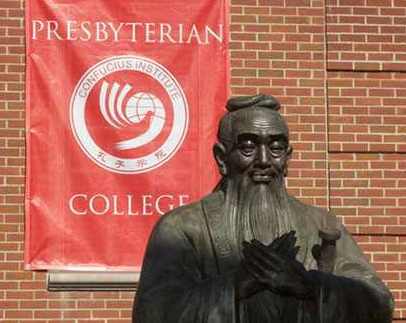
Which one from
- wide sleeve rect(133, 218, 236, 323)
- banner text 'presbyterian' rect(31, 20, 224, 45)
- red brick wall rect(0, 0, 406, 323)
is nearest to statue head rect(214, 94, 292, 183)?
wide sleeve rect(133, 218, 236, 323)

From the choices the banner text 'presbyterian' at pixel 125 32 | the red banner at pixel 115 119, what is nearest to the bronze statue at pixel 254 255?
the red banner at pixel 115 119

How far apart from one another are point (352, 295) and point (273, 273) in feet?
1.01

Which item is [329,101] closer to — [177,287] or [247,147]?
[247,147]

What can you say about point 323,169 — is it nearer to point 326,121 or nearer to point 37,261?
point 326,121

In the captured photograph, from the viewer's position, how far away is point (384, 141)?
32.3 feet

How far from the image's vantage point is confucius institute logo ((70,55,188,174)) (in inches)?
378

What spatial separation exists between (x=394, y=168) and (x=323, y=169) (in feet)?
1.64

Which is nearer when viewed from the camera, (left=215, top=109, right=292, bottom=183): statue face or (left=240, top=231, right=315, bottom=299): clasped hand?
(left=240, top=231, right=315, bottom=299): clasped hand

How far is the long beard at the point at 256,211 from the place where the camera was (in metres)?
5.01

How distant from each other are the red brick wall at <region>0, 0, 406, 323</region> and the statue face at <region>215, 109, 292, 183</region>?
14.6 ft

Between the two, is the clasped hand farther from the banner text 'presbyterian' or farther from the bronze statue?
the banner text 'presbyterian'

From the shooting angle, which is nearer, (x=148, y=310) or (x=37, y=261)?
(x=148, y=310)

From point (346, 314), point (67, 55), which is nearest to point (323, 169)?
point (67, 55)

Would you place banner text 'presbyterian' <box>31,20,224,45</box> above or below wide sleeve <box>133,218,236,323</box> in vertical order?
above
